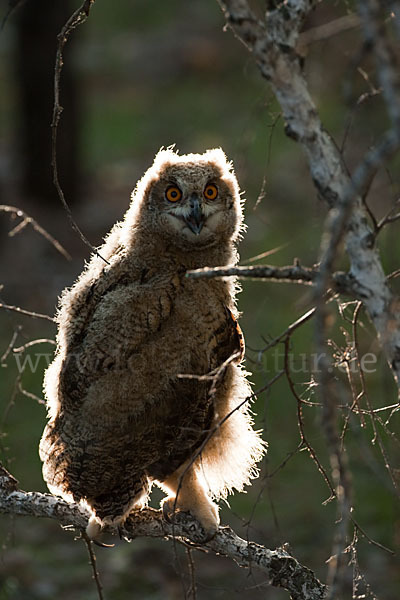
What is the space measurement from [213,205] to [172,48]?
16366 mm

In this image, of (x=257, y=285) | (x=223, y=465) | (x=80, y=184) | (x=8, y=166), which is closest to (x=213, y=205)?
(x=223, y=465)

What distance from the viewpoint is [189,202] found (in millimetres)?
3848

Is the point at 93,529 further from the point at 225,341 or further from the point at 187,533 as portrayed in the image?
the point at 225,341

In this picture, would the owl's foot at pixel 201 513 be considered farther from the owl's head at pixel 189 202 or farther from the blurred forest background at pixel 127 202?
the owl's head at pixel 189 202

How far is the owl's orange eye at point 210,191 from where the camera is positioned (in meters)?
3.93

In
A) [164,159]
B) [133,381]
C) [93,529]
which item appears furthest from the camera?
[164,159]

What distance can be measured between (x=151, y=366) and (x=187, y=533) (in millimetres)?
826

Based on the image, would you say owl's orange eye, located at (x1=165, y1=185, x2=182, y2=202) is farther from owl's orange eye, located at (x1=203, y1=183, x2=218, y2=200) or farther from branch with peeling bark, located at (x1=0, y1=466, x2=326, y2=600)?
branch with peeling bark, located at (x1=0, y1=466, x2=326, y2=600)

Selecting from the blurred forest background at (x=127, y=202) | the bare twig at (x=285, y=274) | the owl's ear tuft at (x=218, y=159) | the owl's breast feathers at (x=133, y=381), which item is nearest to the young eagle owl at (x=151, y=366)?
the owl's breast feathers at (x=133, y=381)

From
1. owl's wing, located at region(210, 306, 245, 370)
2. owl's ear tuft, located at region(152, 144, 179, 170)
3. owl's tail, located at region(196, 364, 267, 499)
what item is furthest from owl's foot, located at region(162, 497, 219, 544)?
owl's ear tuft, located at region(152, 144, 179, 170)

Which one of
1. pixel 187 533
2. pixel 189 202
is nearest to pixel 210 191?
pixel 189 202

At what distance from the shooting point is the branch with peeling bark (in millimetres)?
3189

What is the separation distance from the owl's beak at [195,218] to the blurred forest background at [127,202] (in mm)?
420

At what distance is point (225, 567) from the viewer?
691cm
